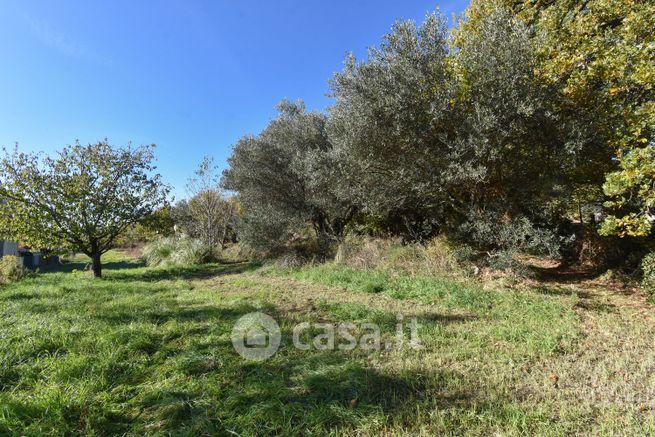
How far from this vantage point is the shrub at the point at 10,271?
8584 mm

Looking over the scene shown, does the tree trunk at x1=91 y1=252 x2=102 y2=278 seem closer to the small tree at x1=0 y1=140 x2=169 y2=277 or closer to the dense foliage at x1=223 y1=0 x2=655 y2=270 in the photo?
the small tree at x1=0 y1=140 x2=169 y2=277

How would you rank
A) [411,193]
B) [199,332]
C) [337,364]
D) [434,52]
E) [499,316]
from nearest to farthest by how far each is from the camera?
[337,364] < [199,332] < [499,316] < [434,52] < [411,193]

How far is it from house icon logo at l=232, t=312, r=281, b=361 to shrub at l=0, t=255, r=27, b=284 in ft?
29.8

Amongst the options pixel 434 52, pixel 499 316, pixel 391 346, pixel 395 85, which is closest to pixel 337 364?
pixel 391 346

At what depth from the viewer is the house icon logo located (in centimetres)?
334

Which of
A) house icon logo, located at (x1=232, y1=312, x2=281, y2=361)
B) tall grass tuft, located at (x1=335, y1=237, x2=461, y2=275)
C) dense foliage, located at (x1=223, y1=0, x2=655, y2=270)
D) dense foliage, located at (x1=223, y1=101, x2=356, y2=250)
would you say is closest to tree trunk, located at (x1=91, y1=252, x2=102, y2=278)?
dense foliage, located at (x1=223, y1=101, x2=356, y2=250)

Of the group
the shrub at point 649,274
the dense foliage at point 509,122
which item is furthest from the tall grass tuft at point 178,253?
the shrub at point 649,274

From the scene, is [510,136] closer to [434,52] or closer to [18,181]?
[434,52]

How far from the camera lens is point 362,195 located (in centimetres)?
800

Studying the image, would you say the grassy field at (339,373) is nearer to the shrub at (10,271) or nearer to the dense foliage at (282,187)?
the shrub at (10,271)

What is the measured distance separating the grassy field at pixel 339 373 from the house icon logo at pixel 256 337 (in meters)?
0.14

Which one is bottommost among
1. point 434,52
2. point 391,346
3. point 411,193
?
point 391,346

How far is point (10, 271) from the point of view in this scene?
28.9 feet

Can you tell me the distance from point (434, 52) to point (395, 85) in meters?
1.32
